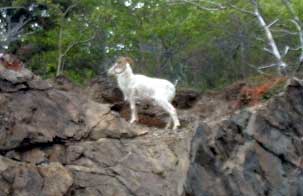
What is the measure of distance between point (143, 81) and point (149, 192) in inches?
113

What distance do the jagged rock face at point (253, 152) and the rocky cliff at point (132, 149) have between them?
0.06ft

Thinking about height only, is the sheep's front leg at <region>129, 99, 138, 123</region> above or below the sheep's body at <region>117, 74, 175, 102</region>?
below

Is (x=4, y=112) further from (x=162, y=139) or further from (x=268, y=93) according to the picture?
(x=268, y=93)

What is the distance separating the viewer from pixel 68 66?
88.4 feet

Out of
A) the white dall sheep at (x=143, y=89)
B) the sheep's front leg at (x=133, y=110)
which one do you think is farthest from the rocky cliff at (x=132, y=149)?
the white dall sheep at (x=143, y=89)

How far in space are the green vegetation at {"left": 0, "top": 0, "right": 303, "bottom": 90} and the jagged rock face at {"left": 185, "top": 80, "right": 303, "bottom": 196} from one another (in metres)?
9.37

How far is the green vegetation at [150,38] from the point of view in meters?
24.3

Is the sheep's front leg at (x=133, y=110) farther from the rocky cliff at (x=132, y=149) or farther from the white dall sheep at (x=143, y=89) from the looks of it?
the rocky cliff at (x=132, y=149)

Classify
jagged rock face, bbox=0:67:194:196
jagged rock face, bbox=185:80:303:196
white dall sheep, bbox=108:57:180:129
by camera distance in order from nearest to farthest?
1. jagged rock face, bbox=185:80:303:196
2. jagged rock face, bbox=0:67:194:196
3. white dall sheep, bbox=108:57:180:129

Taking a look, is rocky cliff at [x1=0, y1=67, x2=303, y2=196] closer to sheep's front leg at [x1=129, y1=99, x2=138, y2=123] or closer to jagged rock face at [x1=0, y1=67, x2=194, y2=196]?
jagged rock face at [x1=0, y1=67, x2=194, y2=196]

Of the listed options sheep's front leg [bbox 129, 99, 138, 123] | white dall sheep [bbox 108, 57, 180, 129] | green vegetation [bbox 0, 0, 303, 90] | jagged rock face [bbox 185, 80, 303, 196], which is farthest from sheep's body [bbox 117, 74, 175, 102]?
green vegetation [bbox 0, 0, 303, 90]

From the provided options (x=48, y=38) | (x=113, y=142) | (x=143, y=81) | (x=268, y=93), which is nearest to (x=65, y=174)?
(x=113, y=142)

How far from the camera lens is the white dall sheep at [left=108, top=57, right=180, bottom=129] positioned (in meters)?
16.1

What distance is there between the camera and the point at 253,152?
44.3ft
